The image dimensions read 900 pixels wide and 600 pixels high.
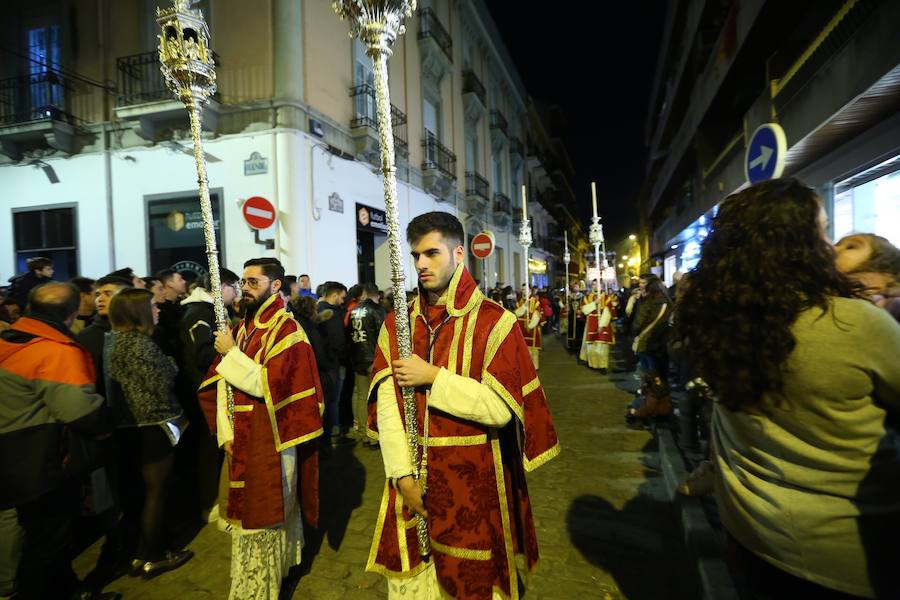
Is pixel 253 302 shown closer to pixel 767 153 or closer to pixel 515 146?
pixel 767 153

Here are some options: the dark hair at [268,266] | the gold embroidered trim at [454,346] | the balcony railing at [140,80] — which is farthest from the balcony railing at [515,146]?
the gold embroidered trim at [454,346]

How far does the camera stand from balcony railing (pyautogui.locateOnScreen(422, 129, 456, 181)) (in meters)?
15.1

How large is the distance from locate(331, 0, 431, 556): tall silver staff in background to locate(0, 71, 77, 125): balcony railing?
11.9m

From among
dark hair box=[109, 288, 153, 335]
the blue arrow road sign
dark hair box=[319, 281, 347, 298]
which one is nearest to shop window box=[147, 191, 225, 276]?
dark hair box=[319, 281, 347, 298]

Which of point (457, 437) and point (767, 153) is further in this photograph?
point (767, 153)

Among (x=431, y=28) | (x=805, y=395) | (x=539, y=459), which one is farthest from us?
(x=431, y=28)

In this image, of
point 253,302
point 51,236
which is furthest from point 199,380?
point 51,236

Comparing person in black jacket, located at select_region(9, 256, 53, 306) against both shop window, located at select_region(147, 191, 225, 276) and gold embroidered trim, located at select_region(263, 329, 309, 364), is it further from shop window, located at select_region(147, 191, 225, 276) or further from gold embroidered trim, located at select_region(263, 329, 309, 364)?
gold embroidered trim, located at select_region(263, 329, 309, 364)

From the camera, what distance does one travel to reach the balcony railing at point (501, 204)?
911 inches

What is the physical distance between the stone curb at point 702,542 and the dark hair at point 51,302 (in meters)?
4.10

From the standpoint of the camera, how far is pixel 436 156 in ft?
52.5

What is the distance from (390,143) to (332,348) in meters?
4.28

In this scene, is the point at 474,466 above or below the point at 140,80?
below

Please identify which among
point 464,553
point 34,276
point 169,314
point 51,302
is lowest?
point 464,553
